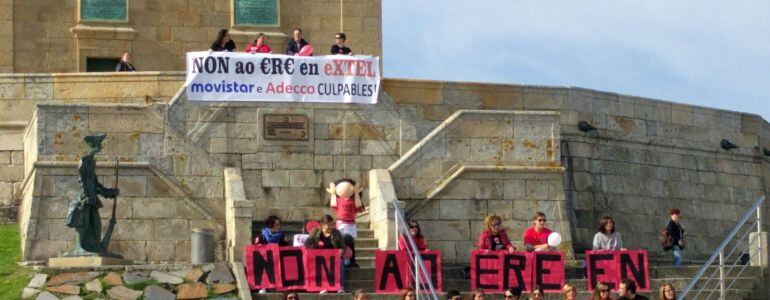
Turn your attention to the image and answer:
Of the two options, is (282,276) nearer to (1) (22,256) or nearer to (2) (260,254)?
(2) (260,254)

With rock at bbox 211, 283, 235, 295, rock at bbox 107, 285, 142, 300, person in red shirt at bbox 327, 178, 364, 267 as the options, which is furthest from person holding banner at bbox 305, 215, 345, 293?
rock at bbox 107, 285, 142, 300

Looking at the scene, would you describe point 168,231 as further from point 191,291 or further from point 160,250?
point 191,291

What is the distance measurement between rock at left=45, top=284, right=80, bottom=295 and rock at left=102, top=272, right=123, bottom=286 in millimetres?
418

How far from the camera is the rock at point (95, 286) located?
92.6 feet

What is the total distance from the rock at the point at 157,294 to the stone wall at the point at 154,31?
11548 millimetres

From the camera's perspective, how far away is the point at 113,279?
28562 millimetres

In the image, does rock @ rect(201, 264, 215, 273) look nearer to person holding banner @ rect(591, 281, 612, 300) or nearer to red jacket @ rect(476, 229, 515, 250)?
red jacket @ rect(476, 229, 515, 250)

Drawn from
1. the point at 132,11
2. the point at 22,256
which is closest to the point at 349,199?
the point at 22,256

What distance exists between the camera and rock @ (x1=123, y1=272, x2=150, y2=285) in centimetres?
2848

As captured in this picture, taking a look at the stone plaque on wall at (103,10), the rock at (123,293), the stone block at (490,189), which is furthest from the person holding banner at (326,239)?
the stone plaque on wall at (103,10)

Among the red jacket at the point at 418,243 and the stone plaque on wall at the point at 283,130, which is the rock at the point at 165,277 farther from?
the stone plaque on wall at the point at 283,130

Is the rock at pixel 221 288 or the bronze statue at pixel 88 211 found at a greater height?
the bronze statue at pixel 88 211

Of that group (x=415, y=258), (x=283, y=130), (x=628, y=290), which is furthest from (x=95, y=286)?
(x=628, y=290)

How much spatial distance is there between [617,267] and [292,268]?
4.55m
